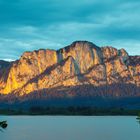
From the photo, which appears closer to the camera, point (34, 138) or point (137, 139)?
point (137, 139)

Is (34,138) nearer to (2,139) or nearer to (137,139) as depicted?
(2,139)

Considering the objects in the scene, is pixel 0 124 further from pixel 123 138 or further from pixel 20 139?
pixel 123 138

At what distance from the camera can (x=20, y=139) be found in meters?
127

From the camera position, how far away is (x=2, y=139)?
5044 inches

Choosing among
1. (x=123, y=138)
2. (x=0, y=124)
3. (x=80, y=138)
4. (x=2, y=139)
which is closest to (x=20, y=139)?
(x=2, y=139)

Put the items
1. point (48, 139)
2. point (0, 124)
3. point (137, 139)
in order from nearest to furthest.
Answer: point (0, 124), point (137, 139), point (48, 139)

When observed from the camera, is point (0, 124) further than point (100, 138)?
No

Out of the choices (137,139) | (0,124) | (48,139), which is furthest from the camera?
(48,139)

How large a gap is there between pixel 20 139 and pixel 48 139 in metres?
9.78

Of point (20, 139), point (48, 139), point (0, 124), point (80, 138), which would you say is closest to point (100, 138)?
point (80, 138)

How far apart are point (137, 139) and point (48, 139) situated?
81.9 ft

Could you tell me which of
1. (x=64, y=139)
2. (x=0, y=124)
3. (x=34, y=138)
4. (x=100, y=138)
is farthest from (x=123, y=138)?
(x=0, y=124)

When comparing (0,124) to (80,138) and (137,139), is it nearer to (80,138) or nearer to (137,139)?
(137,139)

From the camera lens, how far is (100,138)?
5340 inches
